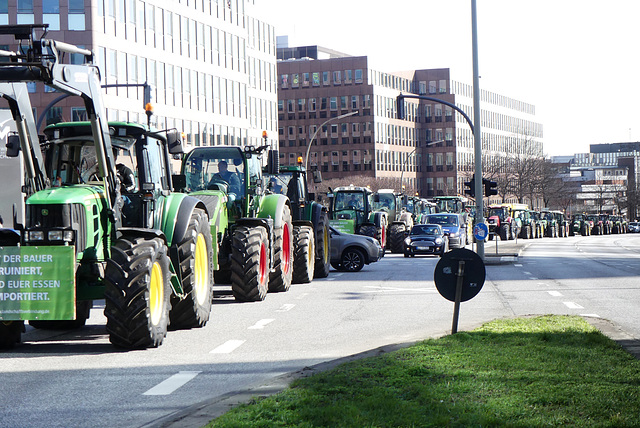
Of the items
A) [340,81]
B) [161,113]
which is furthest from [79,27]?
[340,81]

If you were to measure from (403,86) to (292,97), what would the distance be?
1683cm

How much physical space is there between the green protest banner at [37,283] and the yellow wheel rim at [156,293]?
3.36ft

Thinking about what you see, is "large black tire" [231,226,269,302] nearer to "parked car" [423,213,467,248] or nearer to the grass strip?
the grass strip

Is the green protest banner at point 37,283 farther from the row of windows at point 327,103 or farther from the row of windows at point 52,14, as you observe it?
the row of windows at point 327,103

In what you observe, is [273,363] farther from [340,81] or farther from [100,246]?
[340,81]

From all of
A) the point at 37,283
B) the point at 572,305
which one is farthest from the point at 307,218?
the point at 37,283

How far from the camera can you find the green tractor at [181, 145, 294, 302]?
59.6 feet

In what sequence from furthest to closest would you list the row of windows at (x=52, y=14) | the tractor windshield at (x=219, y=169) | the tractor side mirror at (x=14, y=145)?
the row of windows at (x=52, y=14), the tractor windshield at (x=219, y=169), the tractor side mirror at (x=14, y=145)

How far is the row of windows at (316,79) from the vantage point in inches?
5113

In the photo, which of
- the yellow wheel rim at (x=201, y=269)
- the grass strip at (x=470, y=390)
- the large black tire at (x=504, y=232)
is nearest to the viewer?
the grass strip at (x=470, y=390)

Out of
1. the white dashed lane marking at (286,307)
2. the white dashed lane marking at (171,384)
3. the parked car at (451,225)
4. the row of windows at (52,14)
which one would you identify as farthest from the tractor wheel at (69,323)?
the row of windows at (52,14)

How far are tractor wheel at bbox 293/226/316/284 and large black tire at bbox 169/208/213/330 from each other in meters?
8.62

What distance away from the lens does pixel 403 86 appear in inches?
5517

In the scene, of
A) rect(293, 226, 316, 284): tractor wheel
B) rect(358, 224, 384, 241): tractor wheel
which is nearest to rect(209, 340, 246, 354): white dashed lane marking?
rect(293, 226, 316, 284): tractor wheel
